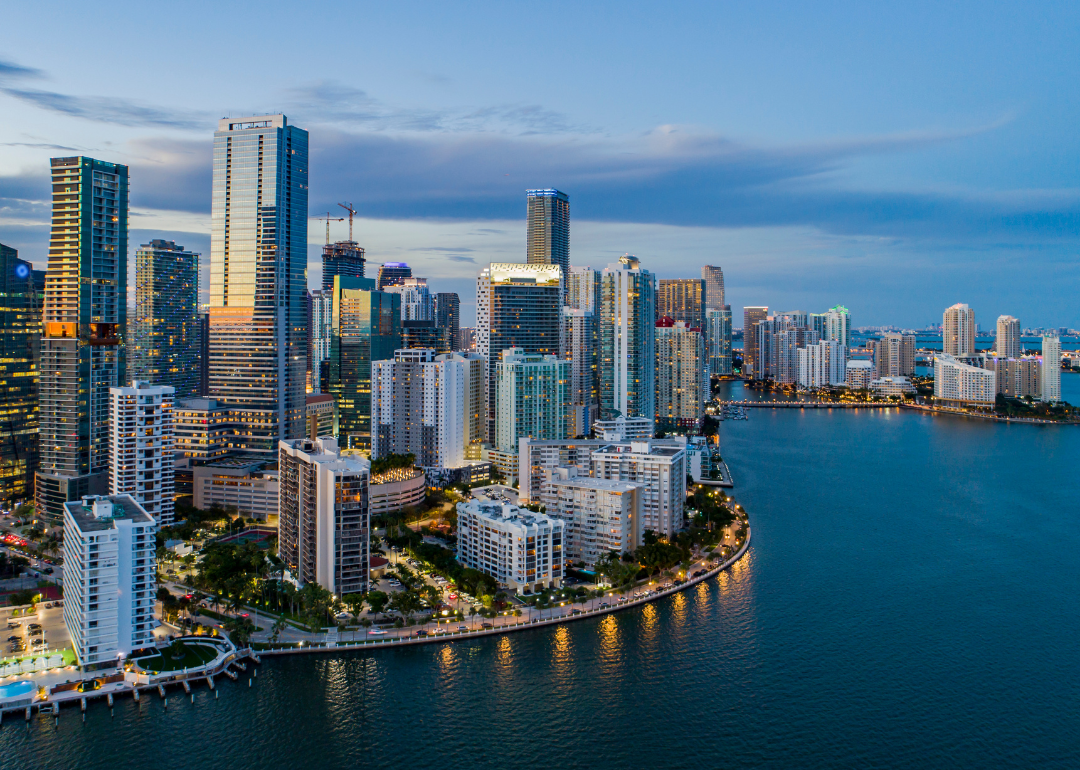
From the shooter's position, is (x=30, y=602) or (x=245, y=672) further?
(x=30, y=602)

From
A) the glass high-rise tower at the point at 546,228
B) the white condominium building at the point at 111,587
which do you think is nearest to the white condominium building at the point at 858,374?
the glass high-rise tower at the point at 546,228

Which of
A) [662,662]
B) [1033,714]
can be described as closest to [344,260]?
[662,662]

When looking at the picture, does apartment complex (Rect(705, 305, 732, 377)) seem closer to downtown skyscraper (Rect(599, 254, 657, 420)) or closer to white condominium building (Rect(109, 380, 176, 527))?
downtown skyscraper (Rect(599, 254, 657, 420))

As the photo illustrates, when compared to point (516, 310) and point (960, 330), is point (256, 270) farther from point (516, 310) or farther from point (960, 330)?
point (960, 330)

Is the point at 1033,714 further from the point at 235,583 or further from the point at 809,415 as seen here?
the point at 809,415

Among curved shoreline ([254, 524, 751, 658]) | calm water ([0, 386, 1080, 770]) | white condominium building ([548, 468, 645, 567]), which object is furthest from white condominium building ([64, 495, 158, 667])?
white condominium building ([548, 468, 645, 567])
